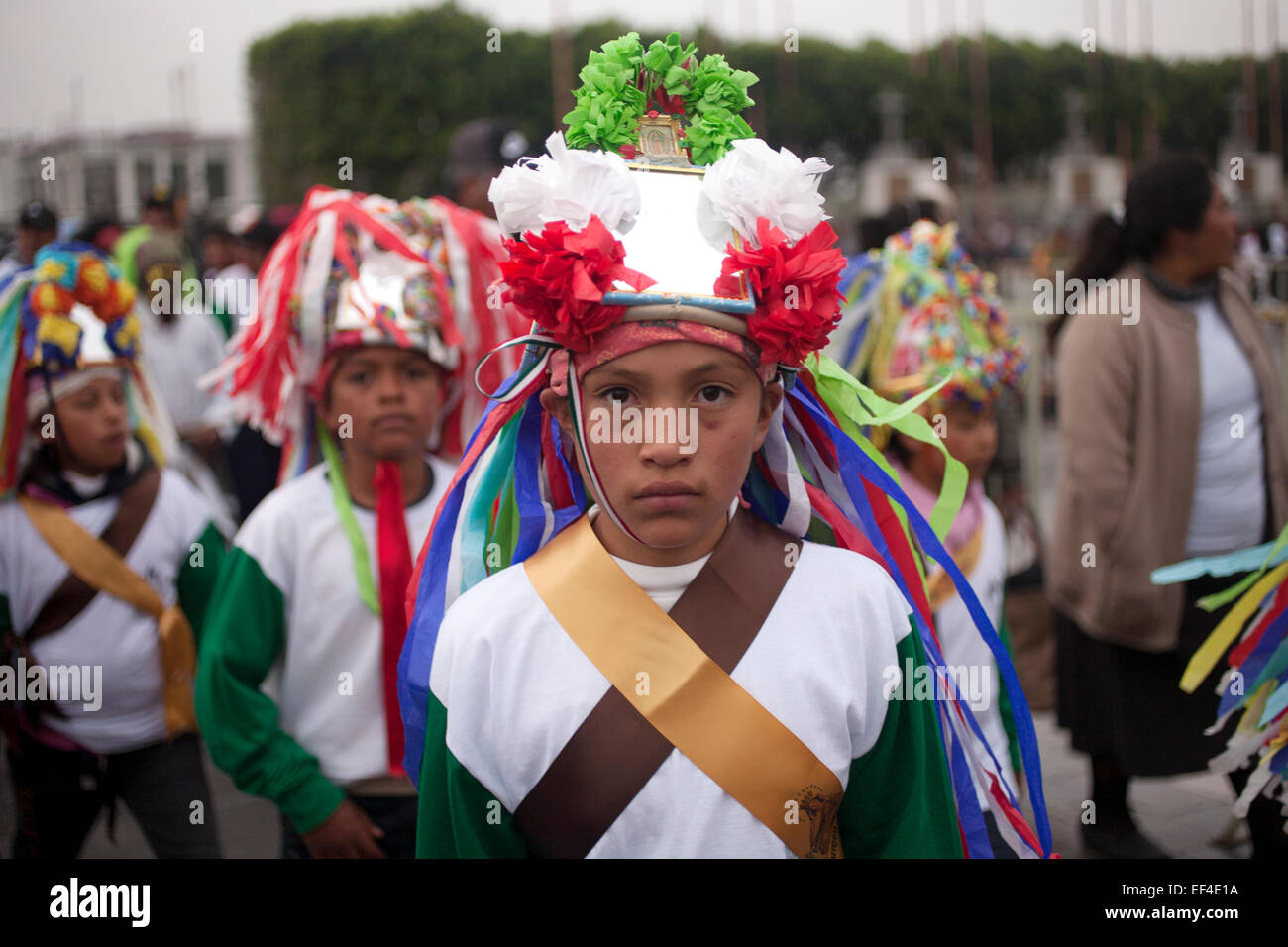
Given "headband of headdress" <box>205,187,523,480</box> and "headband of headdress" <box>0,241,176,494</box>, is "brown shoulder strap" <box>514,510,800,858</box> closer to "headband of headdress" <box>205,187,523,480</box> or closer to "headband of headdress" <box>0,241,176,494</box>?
"headband of headdress" <box>205,187,523,480</box>

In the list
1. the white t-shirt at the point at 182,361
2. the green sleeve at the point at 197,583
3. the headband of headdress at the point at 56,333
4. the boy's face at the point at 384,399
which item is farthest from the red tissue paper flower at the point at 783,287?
the white t-shirt at the point at 182,361

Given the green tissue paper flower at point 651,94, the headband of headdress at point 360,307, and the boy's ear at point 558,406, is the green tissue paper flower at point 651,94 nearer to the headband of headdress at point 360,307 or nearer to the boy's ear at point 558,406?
the boy's ear at point 558,406

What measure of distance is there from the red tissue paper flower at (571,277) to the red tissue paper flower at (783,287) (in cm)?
14

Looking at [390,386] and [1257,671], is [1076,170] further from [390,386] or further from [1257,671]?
[390,386]

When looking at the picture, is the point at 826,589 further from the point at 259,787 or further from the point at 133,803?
the point at 133,803

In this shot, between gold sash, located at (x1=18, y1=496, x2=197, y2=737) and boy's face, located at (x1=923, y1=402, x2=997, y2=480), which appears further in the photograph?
boy's face, located at (x1=923, y1=402, x2=997, y2=480)

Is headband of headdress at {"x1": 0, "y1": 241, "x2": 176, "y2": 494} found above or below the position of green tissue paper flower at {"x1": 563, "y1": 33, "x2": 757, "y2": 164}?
below

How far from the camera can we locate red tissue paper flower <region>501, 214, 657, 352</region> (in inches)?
70.5

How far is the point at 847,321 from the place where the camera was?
4.03 meters

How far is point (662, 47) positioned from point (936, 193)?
14.1ft

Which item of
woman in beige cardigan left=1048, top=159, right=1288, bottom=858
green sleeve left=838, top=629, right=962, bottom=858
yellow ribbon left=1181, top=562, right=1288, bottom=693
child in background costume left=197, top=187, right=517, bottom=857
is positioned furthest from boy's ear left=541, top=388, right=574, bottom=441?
woman in beige cardigan left=1048, top=159, right=1288, bottom=858

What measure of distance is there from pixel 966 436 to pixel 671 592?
1.99 m

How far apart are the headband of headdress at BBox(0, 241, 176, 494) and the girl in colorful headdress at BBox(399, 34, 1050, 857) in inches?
82.8

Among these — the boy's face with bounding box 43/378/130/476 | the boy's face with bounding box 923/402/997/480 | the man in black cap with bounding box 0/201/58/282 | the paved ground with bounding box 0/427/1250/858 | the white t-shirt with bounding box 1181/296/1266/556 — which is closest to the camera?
the boy's face with bounding box 43/378/130/476
